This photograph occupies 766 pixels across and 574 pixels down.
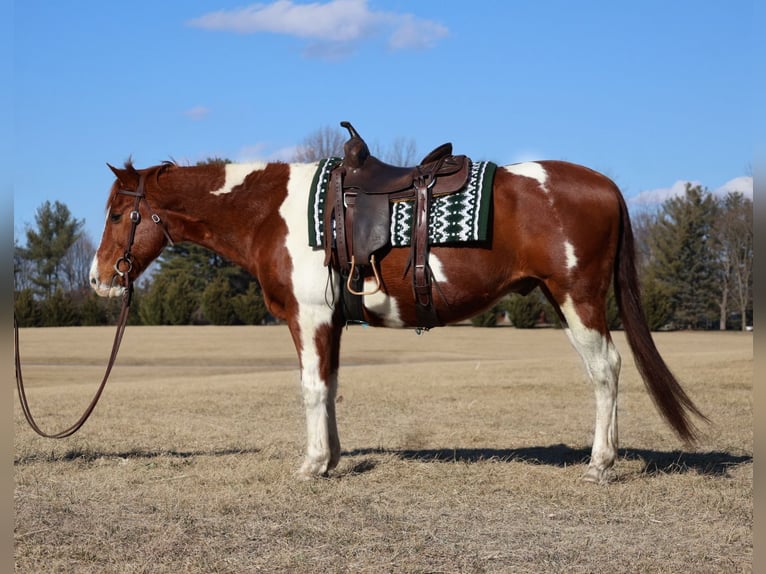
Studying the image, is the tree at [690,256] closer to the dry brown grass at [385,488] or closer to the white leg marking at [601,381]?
the dry brown grass at [385,488]

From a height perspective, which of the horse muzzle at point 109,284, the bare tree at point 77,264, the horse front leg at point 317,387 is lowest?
the horse front leg at point 317,387

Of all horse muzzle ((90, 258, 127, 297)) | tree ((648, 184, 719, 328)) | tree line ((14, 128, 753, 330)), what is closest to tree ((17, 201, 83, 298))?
tree line ((14, 128, 753, 330))

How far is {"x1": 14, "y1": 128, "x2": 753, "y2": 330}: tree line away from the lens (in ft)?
144

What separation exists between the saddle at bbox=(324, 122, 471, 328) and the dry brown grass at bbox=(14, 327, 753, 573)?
1565 millimetres

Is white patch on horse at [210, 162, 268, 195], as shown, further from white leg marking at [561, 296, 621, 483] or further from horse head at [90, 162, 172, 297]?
white leg marking at [561, 296, 621, 483]

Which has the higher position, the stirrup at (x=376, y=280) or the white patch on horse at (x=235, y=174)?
the white patch on horse at (x=235, y=174)

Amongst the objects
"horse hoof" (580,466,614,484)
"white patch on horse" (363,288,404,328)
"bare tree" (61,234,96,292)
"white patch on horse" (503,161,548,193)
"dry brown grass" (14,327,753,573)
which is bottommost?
"dry brown grass" (14,327,753,573)

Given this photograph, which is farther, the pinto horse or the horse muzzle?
the horse muzzle

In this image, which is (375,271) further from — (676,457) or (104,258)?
(676,457)

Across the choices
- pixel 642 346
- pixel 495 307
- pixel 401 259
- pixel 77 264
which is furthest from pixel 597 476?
pixel 77 264

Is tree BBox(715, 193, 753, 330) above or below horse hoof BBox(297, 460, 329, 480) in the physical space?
above

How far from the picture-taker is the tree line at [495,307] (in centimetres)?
4375

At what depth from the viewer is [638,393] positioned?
13.3m

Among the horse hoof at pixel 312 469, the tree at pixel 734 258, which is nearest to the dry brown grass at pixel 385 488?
the horse hoof at pixel 312 469
